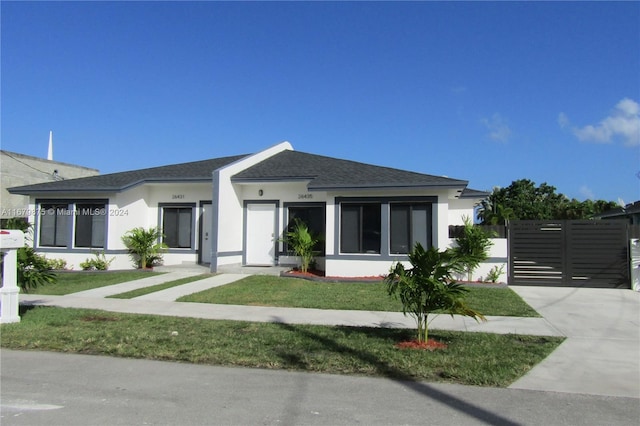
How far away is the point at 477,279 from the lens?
565 inches

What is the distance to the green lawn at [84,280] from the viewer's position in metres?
12.5

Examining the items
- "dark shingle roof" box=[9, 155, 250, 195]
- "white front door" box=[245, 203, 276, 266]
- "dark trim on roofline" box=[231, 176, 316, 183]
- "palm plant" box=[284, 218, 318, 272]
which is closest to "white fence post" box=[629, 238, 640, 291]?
"palm plant" box=[284, 218, 318, 272]

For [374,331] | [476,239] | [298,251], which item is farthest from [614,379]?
[298,251]

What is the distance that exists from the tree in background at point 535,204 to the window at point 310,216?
24.6m

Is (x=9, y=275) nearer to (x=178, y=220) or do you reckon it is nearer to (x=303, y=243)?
(x=303, y=243)

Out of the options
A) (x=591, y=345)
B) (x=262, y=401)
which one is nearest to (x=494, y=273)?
(x=591, y=345)

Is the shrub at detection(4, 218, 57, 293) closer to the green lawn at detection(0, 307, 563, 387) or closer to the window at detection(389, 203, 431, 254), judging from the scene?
the green lawn at detection(0, 307, 563, 387)

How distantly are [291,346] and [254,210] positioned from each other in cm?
1137

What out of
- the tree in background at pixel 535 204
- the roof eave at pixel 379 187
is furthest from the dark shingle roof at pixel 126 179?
the tree in background at pixel 535 204

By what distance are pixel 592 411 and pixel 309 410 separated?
2700 mm

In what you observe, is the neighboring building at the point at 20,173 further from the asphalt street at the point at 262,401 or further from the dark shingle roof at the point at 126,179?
the asphalt street at the point at 262,401

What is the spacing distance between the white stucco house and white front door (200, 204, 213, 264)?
0.13 feet

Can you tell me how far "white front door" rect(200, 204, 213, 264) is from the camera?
58.4 feet

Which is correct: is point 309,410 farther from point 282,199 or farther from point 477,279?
point 282,199
